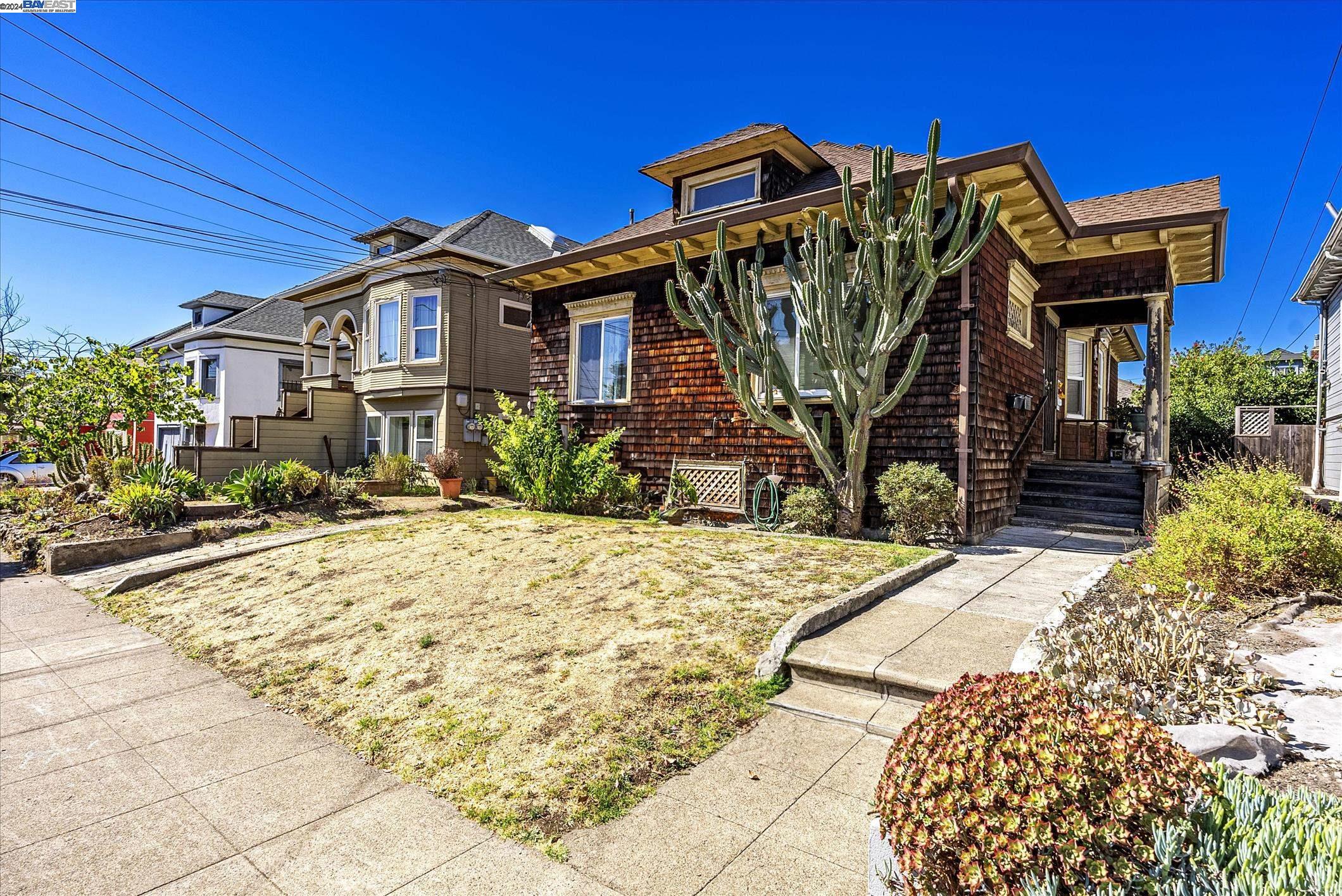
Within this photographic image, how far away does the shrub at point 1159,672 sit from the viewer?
289 cm

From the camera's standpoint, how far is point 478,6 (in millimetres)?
12125

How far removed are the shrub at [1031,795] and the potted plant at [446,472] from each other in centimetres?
1288

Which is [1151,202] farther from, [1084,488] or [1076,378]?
[1076,378]

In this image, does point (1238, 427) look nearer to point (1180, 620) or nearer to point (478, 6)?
point (1180, 620)

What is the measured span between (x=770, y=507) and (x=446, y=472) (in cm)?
749

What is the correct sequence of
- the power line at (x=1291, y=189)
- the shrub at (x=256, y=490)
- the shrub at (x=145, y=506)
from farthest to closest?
the shrub at (x=256, y=490), the power line at (x=1291, y=189), the shrub at (x=145, y=506)

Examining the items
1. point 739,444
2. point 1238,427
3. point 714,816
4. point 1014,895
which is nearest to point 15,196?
point 739,444

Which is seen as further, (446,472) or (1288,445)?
(1288,445)

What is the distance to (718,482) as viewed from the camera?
10.5m

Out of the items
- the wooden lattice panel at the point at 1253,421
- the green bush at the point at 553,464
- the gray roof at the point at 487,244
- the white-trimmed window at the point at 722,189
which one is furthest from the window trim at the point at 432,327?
the wooden lattice panel at the point at 1253,421

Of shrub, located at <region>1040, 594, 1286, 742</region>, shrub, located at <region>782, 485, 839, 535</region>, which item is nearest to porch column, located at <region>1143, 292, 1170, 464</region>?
shrub, located at <region>782, 485, 839, 535</region>

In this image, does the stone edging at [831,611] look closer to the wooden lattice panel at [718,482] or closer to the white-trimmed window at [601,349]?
the wooden lattice panel at [718,482]

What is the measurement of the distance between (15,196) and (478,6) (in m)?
10.1

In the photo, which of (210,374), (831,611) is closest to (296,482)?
(831,611)
